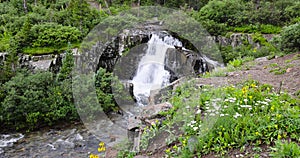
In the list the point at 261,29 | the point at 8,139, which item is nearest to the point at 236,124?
the point at 8,139

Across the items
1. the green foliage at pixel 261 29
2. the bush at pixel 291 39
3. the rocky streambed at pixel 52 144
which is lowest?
the rocky streambed at pixel 52 144

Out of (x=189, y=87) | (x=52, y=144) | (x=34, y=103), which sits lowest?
(x=52, y=144)

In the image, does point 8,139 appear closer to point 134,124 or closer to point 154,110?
point 134,124

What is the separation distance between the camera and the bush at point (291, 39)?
1045 centimetres

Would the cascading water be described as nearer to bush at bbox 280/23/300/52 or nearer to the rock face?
the rock face

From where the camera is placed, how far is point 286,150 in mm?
3504

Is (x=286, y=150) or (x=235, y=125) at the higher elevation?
(x=235, y=125)

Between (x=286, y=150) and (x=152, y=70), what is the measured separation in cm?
1144

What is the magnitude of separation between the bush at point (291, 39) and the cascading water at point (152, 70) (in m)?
5.79

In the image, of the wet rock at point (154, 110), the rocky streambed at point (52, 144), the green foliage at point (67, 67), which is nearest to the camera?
the wet rock at point (154, 110)

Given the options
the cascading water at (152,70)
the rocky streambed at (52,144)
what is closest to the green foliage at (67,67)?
the rocky streambed at (52,144)

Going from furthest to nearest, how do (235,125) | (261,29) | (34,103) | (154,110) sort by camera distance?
1. (261,29)
2. (34,103)
3. (154,110)
4. (235,125)

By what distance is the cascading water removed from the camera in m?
14.1

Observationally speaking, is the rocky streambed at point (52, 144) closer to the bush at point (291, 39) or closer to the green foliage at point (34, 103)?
the green foliage at point (34, 103)
